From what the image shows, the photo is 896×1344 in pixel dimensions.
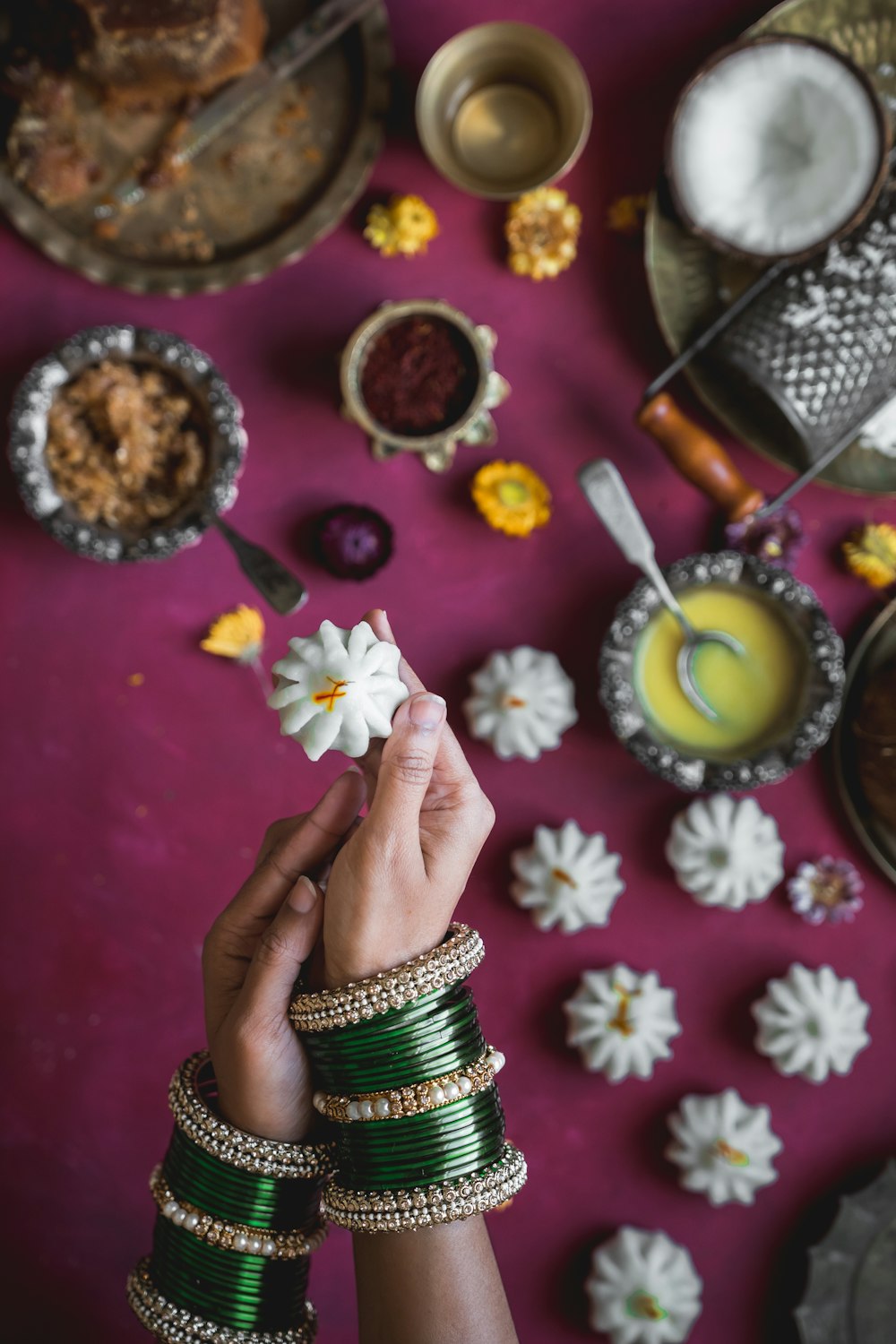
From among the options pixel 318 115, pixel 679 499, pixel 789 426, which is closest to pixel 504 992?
pixel 679 499

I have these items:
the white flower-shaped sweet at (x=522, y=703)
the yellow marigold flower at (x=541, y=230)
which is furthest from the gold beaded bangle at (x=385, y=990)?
the yellow marigold flower at (x=541, y=230)

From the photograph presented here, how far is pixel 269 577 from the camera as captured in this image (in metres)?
1.34

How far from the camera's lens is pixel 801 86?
1286 millimetres

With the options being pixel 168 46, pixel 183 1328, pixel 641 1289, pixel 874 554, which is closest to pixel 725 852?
pixel 874 554

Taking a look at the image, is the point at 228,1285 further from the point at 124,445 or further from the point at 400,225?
the point at 400,225

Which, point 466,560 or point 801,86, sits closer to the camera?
point 801,86

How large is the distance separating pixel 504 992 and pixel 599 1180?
12.1 inches

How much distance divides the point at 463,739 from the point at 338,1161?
2.13ft

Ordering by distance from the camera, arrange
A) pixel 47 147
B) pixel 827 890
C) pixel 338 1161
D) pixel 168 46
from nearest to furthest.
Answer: pixel 338 1161 < pixel 168 46 < pixel 47 147 < pixel 827 890

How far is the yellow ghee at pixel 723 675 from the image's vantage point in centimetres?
140

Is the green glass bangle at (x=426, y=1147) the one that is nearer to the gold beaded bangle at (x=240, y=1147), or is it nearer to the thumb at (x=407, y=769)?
the gold beaded bangle at (x=240, y=1147)

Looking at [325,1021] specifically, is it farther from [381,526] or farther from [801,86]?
[801,86]

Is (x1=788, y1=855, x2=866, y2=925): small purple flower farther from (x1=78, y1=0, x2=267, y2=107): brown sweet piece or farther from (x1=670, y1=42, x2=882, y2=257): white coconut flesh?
(x1=78, y1=0, x2=267, y2=107): brown sweet piece

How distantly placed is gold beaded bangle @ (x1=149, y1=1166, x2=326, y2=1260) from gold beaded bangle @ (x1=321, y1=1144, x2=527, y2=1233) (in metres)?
0.10
